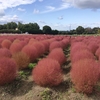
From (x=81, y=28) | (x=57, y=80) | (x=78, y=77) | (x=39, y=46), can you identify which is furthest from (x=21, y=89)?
Answer: (x=81, y=28)

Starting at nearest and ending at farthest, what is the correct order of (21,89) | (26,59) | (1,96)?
(1,96) < (21,89) < (26,59)

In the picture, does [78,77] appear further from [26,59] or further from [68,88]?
[26,59]

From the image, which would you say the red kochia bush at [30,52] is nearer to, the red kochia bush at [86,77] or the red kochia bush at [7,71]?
the red kochia bush at [7,71]

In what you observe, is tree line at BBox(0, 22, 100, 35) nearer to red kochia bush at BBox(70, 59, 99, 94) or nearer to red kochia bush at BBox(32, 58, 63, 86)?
red kochia bush at BBox(32, 58, 63, 86)

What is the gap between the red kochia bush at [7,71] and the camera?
262 inches

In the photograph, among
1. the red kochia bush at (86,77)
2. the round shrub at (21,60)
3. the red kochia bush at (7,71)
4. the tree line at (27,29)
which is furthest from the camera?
the tree line at (27,29)

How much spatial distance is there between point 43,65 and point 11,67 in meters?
1.17

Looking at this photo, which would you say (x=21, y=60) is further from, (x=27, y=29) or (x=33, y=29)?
(x=33, y=29)

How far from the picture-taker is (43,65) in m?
6.54

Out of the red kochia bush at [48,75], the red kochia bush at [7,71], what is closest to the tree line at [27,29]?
the red kochia bush at [7,71]

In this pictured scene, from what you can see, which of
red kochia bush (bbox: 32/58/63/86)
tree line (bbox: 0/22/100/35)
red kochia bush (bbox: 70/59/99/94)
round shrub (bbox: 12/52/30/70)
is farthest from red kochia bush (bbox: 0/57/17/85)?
tree line (bbox: 0/22/100/35)

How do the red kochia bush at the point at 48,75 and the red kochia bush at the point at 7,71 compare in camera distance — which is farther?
the red kochia bush at the point at 7,71

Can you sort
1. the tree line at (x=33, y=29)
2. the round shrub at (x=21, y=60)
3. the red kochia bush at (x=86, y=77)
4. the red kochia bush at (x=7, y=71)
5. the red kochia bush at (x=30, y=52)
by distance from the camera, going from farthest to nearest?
the tree line at (x=33, y=29), the red kochia bush at (x=30, y=52), the round shrub at (x=21, y=60), the red kochia bush at (x=7, y=71), the red kochia bush at (x=86, y=77)

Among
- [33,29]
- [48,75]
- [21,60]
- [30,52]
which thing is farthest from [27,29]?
[48,75]
